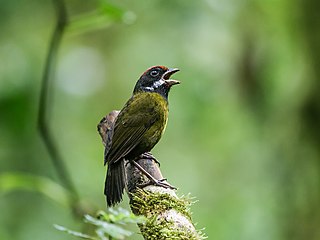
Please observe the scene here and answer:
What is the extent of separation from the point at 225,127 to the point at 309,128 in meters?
1.85

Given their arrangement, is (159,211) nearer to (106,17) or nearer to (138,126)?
(138,126)

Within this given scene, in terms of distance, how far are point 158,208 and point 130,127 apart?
1.05 m

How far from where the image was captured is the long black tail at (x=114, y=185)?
3.64m

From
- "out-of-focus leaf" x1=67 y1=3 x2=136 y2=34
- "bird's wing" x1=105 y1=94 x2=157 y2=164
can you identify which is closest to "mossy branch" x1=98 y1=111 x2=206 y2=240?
"bird's wing" x1=105 y1=94 x2=157 y2=164

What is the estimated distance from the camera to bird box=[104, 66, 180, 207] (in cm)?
372

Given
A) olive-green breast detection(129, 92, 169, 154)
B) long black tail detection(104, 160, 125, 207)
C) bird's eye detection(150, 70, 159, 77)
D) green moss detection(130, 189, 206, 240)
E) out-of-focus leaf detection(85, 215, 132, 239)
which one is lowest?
out-of-focus leaf detection(85, 215, 132, 239)

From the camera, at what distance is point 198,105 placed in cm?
764

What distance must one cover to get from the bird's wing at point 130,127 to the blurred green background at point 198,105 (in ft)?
7.11

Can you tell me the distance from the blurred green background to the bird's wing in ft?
7.11

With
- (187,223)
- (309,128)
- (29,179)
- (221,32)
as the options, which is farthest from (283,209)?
(187,223)

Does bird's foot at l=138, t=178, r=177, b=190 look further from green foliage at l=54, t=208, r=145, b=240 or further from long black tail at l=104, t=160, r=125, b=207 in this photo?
green foliage at l=54, t=208, r=145, b=240

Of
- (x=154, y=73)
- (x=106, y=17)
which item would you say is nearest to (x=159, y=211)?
(x=154, y=73)

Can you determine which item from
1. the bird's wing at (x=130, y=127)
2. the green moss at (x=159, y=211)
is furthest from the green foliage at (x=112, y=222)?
the bird's wing at (x=130, y=127)

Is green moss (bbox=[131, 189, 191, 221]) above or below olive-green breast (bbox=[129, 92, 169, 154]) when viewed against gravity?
below
